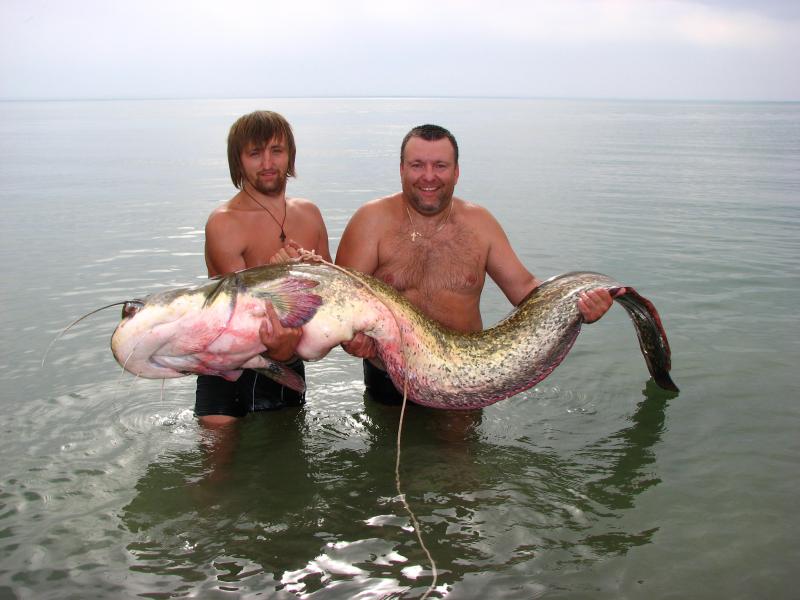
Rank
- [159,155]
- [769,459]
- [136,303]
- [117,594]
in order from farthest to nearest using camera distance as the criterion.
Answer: [159,155]
[769,459]
[136,303]
[117,594]

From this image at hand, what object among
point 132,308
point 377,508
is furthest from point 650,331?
point 132,308

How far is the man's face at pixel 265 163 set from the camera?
4.29 m

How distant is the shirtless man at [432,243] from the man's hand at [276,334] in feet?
3.21

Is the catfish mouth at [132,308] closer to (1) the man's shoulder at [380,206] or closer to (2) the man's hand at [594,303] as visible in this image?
(1) the man's shoulder at [380,206]

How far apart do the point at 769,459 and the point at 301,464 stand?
111 inches

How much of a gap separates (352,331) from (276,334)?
1.34 ft

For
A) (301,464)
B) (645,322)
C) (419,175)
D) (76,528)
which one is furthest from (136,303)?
(645,322)

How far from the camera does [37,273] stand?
8.39 metres

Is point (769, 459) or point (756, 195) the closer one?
point (769, 459)

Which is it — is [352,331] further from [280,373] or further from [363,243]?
[363,243]

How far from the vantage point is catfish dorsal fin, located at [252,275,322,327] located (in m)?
3.55

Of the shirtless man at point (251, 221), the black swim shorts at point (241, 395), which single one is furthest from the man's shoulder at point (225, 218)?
the black swim shorts at point (241, 395)

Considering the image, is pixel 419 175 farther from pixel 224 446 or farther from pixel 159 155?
pixel 159 155

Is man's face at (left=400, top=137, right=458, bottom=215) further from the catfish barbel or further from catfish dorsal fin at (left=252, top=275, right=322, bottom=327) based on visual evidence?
catfish dorsal fin at (left=252, top=275, right=322, bottom=327)
